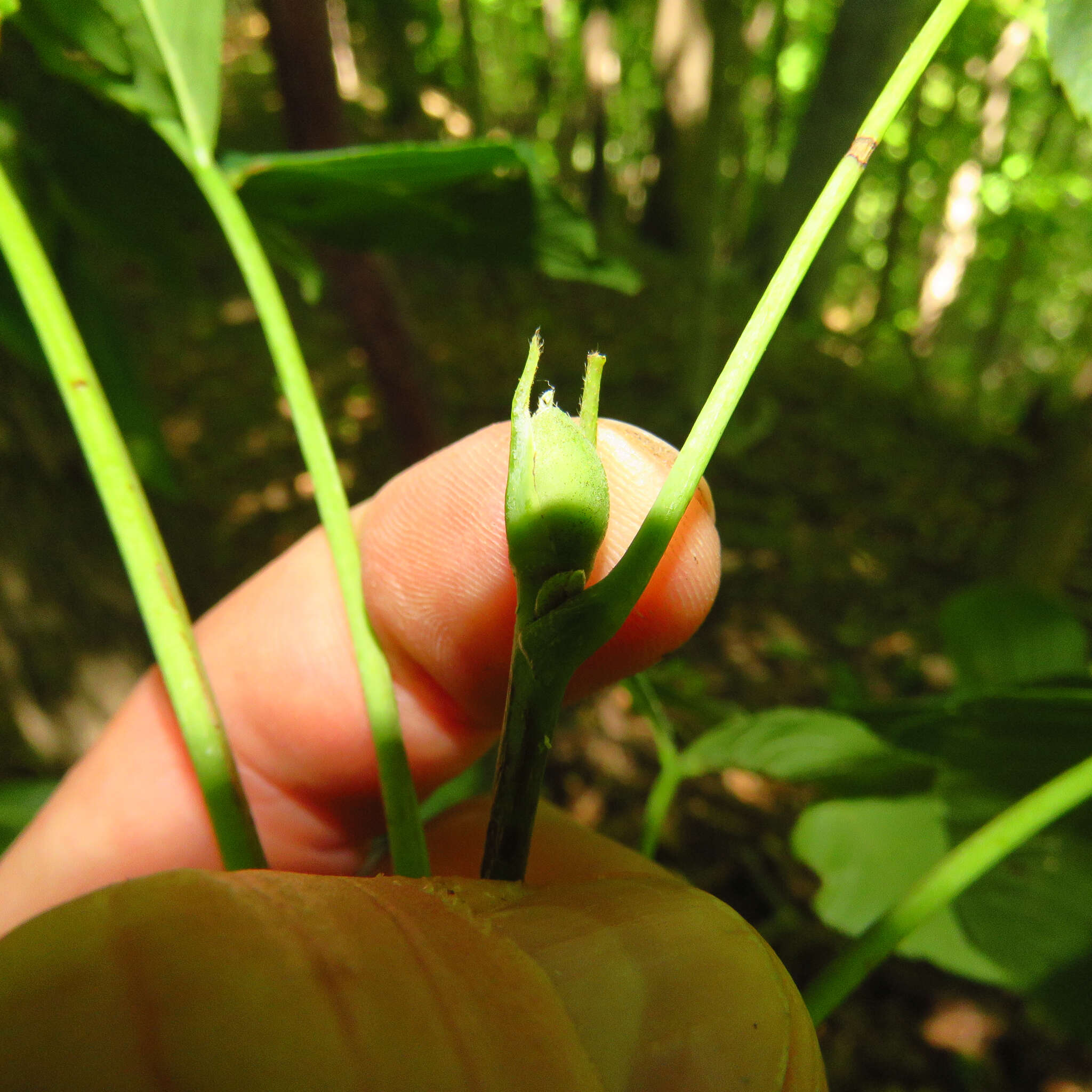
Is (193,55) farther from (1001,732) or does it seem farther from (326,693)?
(1001,732)

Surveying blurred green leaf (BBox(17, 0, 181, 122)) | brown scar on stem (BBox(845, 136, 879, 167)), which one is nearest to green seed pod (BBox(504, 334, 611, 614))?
brown scar on stem (BBox(845, 136, 879, 167))

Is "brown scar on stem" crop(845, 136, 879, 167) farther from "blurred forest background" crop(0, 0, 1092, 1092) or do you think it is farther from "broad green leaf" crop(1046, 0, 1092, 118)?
"blurred forest background" crop(0, 0, 1092, 1092)

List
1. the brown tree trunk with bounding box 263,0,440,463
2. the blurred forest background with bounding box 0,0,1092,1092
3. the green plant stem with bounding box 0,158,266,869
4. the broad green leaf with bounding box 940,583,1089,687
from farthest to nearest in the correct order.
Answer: the brown tree trunk with bounding box 263,0,440,463
the blurred forest background with bounding box 0,0,1092,1092
the broad green leaf with bounding box 940,583,1089,687
the green plant stem with bounding box 0,158,266,869

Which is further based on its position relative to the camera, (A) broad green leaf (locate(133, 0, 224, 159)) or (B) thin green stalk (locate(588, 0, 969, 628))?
(A) broad green leaf (locate(133, 0, 224, 159))

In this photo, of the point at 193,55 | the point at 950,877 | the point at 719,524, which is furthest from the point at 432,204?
the point at 719,524

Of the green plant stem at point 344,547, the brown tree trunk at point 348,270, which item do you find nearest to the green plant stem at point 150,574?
the green plant stem at point 344,547

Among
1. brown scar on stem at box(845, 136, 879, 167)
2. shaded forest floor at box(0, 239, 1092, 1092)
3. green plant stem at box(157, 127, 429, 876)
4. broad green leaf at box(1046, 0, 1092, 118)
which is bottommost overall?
→ shaded forest floor at box(0, 239, 1092, 1092)
